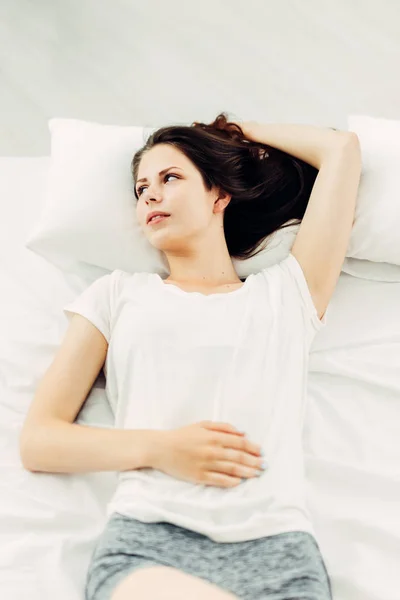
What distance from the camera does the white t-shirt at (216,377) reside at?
3.29 ft

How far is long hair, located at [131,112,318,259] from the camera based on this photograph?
4.68 ft

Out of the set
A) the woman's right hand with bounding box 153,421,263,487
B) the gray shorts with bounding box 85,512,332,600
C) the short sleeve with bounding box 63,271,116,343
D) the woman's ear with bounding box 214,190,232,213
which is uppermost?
the woman's ear with bounding box 214,190,232,213

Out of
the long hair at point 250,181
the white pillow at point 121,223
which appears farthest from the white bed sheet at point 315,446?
the long hair at point 250,181

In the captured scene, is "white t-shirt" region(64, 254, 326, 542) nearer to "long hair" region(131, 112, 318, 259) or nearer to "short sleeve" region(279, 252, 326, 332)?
"short sleeve" region(279, 252, 326, 332)

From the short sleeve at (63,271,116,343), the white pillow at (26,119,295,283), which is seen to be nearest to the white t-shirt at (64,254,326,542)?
the short sleeve at (63,271,116,343)

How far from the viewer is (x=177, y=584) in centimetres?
87

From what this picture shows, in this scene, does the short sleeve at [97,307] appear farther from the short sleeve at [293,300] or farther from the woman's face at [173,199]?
the short sleeve at [293,300]

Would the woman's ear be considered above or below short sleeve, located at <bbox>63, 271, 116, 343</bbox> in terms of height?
above

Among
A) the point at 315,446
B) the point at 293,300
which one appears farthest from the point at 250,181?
the point at 315,446

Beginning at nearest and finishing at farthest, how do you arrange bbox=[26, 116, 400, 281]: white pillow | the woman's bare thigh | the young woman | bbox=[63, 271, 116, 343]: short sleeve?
the woman's bare thigh
the young woman
bbox=[63, 271, 116, 343]: short sleeve
bbox=[26, 116, 400, 281]: white pillow

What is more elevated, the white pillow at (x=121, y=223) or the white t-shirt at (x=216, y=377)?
the white pillow at (x=121, y=223)

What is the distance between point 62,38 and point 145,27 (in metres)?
0.26

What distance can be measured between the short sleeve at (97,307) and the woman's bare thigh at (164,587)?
45 cm

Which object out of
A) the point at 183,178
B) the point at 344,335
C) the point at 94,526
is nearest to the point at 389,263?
the point at 344,335
